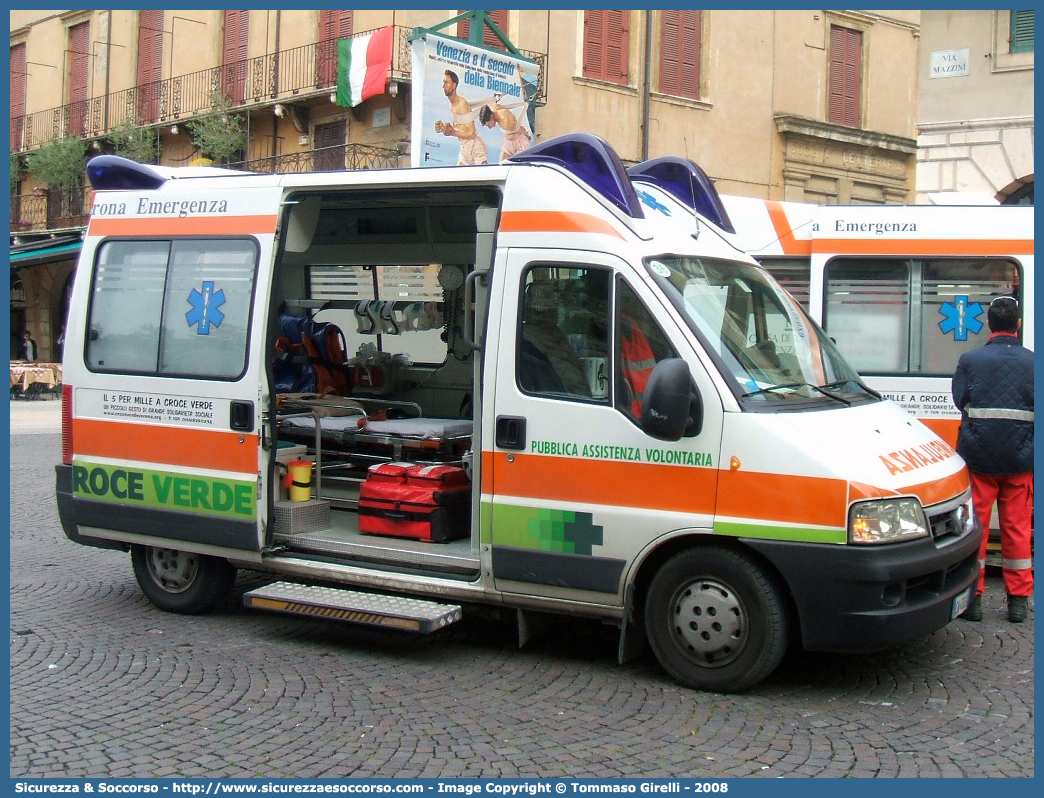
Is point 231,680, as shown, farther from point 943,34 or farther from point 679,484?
point 943,34

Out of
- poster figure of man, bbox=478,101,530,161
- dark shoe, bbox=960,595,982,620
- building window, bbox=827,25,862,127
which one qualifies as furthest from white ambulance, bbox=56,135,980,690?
building window, bbox=827,25,862,127

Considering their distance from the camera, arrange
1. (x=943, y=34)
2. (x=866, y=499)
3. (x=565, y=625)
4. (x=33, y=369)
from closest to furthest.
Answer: (x=866, y=499) < (x=565, y=625) < (x=943, y=34) < (x=33, y=369)

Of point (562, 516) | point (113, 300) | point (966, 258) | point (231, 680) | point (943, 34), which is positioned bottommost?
point (231, 680)

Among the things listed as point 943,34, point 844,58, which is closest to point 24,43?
point 844,58

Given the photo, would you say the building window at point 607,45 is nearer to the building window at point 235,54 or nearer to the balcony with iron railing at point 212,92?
the balcony with iron railing at point 212,92

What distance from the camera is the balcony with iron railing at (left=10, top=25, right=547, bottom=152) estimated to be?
73.5ft

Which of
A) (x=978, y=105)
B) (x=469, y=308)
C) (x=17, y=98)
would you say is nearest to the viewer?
(x=469, y=308)

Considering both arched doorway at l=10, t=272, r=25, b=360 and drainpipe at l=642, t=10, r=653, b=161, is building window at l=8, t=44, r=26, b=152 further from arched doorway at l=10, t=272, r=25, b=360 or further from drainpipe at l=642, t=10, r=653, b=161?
drainpipe at l=642, t=10, r=653, b=161

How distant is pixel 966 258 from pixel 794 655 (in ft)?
12.2

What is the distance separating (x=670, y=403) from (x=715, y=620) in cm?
109

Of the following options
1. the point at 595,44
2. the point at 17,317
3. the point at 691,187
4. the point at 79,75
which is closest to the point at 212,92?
the point at 79,75

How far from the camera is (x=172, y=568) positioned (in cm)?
725

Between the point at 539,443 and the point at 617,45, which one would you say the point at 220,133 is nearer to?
the point at 617,45

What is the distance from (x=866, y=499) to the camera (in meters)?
5.23
